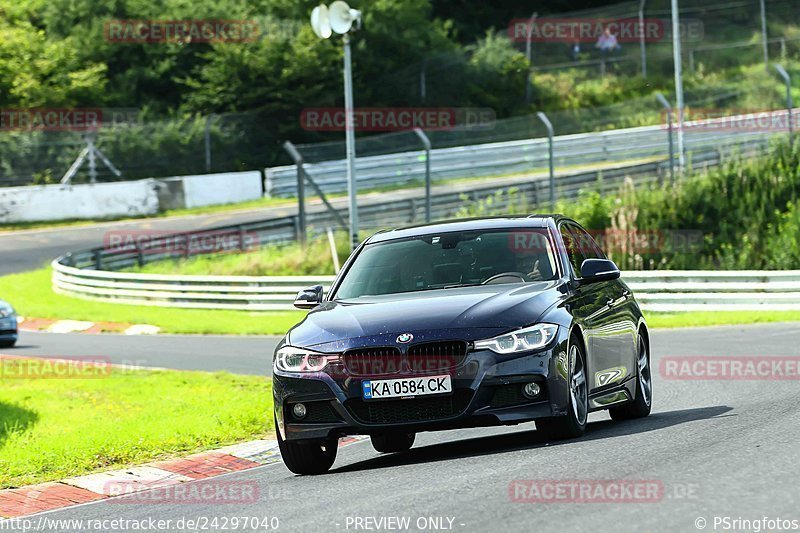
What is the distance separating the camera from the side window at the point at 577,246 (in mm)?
10562

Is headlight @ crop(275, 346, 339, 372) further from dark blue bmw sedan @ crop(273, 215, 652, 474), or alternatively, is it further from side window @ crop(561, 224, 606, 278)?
side window @ crop(561, 224, 606, 278)

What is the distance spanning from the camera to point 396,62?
57.5 meters

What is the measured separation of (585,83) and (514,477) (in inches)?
2037

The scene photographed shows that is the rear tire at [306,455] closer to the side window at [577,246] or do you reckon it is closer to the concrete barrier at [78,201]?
the side window at [577,246]

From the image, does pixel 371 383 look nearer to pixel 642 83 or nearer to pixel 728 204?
pixel 728 204

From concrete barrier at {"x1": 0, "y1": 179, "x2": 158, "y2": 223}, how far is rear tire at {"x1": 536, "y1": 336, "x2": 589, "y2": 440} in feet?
126

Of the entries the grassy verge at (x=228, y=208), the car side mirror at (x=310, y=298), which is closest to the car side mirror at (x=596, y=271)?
the car side mirror at (x=310, y=298)

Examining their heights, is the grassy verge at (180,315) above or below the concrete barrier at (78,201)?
below

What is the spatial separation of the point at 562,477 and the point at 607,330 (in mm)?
2748

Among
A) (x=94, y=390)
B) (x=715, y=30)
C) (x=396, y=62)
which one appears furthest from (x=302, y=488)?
(x=715, y=30)

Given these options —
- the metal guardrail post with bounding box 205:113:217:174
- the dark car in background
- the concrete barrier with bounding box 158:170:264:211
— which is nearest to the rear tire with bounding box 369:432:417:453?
the dark car in background

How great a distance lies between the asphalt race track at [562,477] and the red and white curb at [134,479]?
0.35 m

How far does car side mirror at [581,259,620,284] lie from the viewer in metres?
10.0

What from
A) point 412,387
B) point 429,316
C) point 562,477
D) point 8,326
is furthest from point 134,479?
point 8,326
